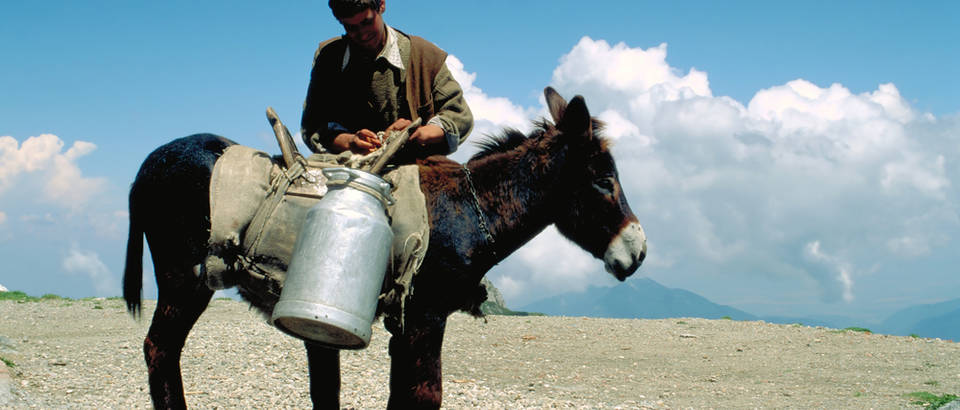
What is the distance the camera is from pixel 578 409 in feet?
23.5

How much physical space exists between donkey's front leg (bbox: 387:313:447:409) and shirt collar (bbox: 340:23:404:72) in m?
1.50

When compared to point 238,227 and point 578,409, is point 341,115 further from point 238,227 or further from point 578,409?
point 578,409

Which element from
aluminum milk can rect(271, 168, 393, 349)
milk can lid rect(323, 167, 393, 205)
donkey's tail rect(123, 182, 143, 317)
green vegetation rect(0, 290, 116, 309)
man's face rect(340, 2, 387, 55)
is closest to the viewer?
aluminum milk can rect(271, 168, 393, 349)

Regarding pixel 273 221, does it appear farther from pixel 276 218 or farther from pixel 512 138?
pixel 512 138

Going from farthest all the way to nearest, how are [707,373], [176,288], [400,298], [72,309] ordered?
[72,309] < [707,373] < [176,288] < [400,298]

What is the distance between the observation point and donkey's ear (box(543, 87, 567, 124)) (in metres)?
4.03

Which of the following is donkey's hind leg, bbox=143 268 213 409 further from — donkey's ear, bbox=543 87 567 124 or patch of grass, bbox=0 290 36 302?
patch of grass, bbox=0 290 36 302

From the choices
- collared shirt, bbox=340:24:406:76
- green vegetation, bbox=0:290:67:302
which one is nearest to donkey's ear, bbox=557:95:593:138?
collared shirt, bbox=340:24:406:76

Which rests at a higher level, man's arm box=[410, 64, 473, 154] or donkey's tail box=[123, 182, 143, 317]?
man's arm box=[410, 64, 473, 154]

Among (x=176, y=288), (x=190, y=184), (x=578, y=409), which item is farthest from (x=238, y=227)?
(x=578, y=409)

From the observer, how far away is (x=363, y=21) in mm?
3756

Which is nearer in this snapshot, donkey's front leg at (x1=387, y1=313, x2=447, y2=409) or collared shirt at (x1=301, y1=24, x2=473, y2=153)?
donkey's front leg at (x1=387, y1=313, x2=447, y2=409)

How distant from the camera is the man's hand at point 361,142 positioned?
3.77m

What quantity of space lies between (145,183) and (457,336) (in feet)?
27.1
